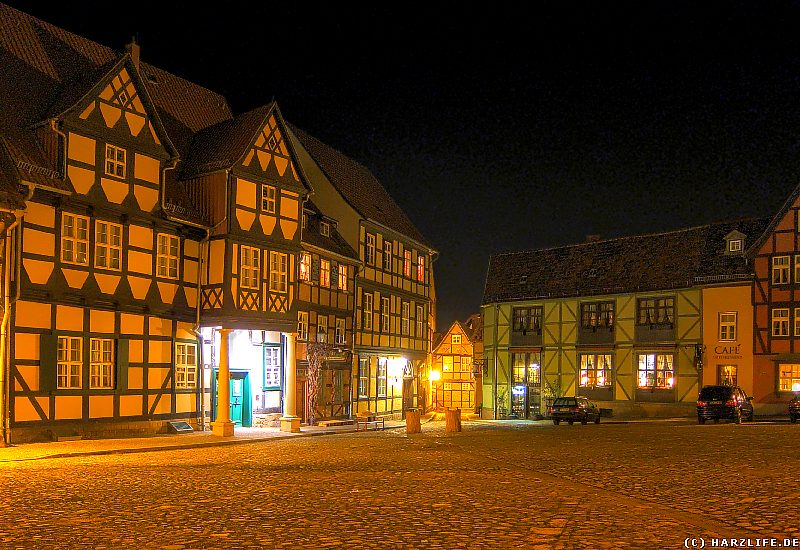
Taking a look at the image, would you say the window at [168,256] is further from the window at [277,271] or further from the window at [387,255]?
the window at [387,255]

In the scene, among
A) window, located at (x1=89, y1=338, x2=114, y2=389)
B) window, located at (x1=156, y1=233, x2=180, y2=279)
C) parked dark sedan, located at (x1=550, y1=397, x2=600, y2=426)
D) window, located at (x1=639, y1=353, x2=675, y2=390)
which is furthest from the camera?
window, located at (x1=639, y1=353, x2=675, y2=390)

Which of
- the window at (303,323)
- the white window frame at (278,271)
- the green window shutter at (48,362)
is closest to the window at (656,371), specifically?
the window at (303,323)

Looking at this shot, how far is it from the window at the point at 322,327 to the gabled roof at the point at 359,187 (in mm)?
6744

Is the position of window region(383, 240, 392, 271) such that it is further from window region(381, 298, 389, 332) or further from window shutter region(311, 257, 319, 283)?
window shutter region(311, 257, 319, 283)

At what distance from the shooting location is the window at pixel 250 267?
3117cm

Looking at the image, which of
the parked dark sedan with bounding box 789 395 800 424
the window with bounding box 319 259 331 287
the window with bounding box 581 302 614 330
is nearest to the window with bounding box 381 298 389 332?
the window with bounding box 319 259 331 287

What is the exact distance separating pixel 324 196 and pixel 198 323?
13842mm

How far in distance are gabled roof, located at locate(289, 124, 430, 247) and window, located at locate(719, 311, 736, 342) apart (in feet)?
57.0

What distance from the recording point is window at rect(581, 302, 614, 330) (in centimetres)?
5403

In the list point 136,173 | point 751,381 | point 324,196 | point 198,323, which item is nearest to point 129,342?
point 198,323

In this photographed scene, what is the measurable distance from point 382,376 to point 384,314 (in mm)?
3324

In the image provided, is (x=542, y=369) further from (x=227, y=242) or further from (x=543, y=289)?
(x=227, y=242)

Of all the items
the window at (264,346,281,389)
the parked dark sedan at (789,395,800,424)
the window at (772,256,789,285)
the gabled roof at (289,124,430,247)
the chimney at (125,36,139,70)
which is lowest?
the parked dark sedan at (789,395,800,424)

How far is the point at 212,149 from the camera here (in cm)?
3216
